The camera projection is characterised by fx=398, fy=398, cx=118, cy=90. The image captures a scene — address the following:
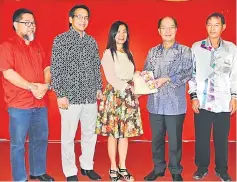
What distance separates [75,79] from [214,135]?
4.40 ft

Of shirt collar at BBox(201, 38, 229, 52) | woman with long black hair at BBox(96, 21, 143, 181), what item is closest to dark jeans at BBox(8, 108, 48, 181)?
woman with long black hair at BBox(96, 21, 143, 181)

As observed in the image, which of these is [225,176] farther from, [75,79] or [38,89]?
[38,89]

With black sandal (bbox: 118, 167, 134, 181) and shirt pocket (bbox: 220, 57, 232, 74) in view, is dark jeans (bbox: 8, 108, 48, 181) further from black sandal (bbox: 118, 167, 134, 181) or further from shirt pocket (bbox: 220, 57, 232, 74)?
shirt pocket (bbox: 220, 57, 232, 74)

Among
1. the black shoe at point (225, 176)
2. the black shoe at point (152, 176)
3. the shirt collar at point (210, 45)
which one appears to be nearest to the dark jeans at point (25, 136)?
the black shoe at point (152, 176)

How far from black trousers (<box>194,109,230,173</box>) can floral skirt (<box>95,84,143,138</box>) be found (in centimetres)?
58

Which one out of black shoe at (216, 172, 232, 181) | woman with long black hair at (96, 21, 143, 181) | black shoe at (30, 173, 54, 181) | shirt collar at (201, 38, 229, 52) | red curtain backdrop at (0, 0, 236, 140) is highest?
red curtain backdrop at (0, 0, 236, 140)

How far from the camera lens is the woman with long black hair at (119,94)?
3.34 metres

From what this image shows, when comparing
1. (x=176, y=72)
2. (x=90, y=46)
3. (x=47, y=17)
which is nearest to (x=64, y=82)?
(x=90, y=46)

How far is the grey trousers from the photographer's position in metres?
3.38

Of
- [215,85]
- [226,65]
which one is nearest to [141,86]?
[215,85]

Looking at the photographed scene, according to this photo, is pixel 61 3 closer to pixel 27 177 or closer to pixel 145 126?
pixel 145 126

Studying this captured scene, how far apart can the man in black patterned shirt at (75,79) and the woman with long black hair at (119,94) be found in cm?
11

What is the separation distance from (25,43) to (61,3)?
178cm

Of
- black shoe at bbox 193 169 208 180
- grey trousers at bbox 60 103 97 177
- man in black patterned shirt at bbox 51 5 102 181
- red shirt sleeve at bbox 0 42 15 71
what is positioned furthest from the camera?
black shoe at bbox 193 169 208 180
